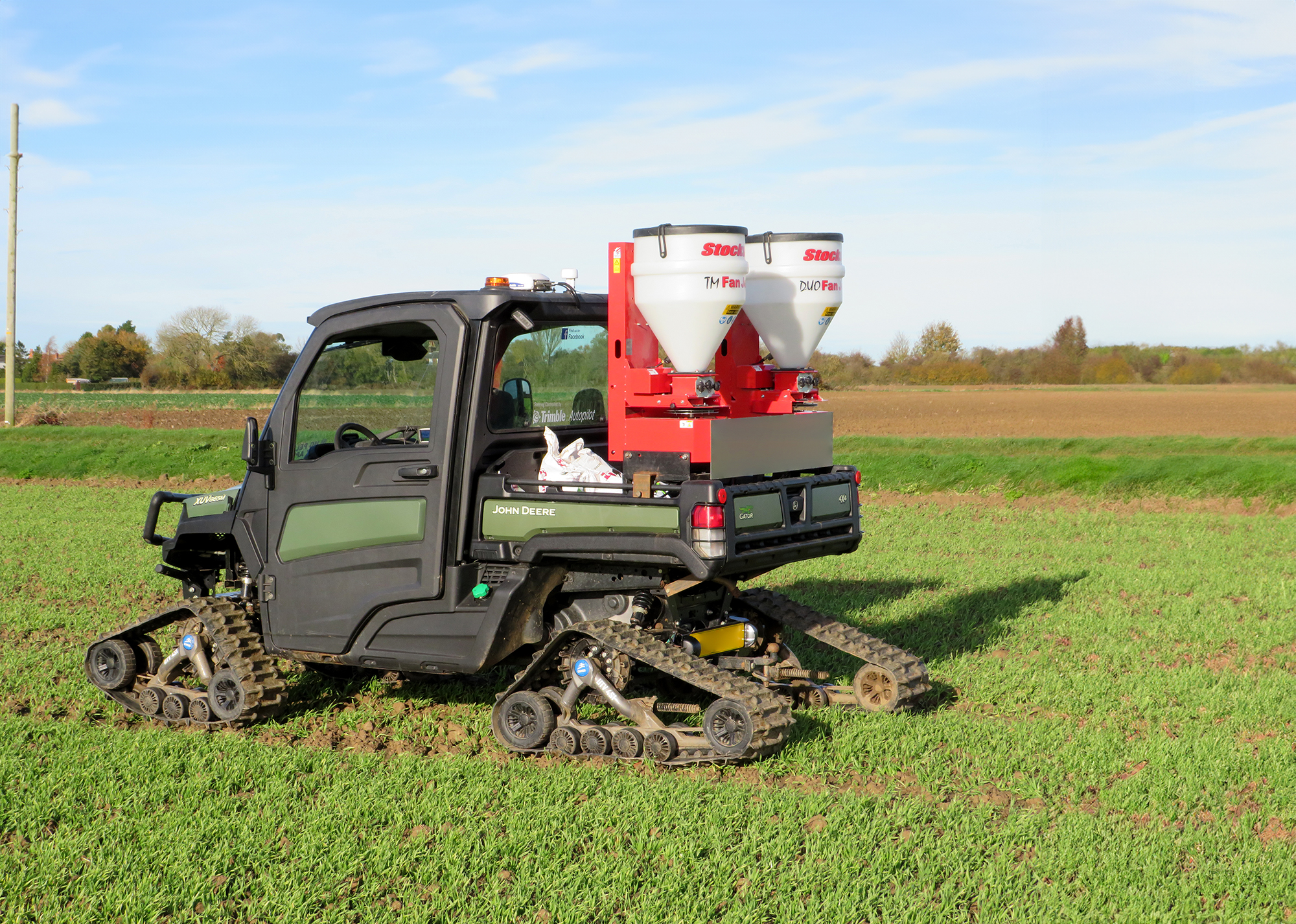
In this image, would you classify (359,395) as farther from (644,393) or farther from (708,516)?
(708,516)

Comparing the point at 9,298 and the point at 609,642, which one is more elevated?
the point at 9,298

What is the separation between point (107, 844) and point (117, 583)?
714 centimetres

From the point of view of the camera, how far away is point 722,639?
22.3 feet

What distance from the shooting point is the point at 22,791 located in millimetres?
5594

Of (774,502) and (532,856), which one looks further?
(774,502)

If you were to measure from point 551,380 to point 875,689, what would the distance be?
9.04ft

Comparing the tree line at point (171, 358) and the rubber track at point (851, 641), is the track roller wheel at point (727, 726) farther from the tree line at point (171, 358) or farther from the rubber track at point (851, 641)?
the tree line at point (171, 358)

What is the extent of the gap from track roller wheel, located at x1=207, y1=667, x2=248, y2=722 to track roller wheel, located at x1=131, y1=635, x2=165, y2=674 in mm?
746

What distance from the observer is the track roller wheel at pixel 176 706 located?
6891 millimetres

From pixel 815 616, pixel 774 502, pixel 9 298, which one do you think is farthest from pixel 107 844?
pixel 9 298

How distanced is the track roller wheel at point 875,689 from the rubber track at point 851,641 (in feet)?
0.14

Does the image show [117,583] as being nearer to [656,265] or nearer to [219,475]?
[656,265]

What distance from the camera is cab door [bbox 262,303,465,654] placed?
6281 millimetres

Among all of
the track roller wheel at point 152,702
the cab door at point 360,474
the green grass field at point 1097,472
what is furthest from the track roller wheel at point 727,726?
the green grass field at point 1097,472
